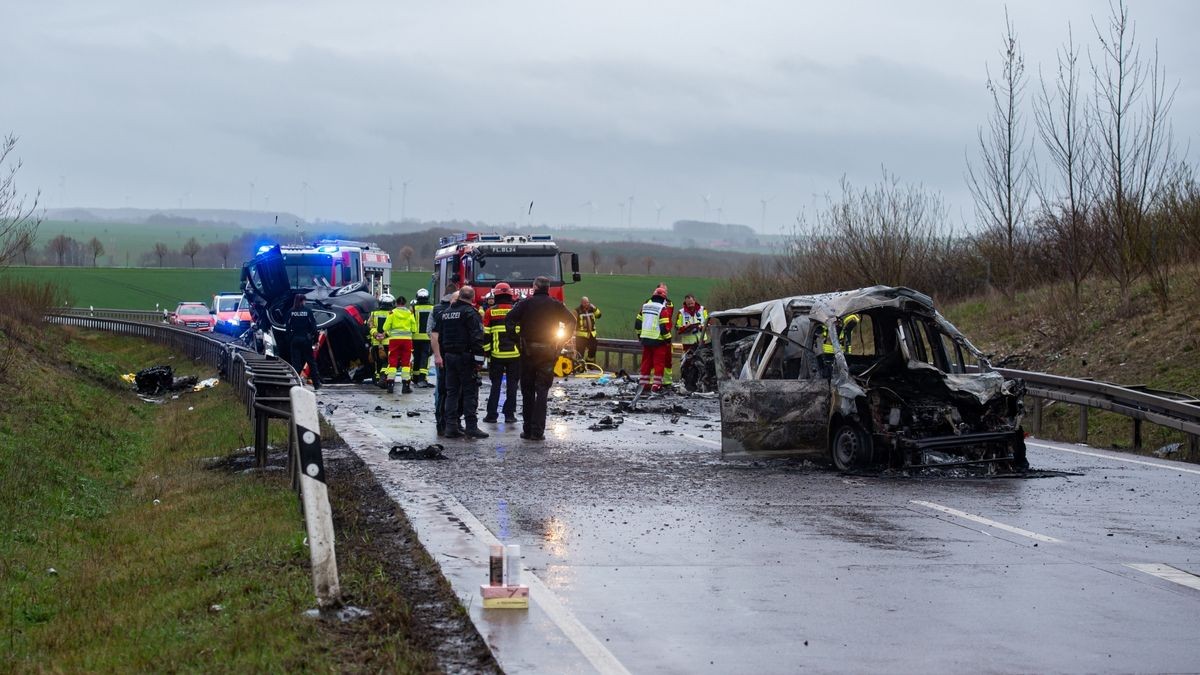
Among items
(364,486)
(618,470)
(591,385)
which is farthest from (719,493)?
(591,385)

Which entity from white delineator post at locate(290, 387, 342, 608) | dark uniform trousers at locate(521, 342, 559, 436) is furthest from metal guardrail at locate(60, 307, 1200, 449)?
white delineator post at locate(290, 387, 342, 608)

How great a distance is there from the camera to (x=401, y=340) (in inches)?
1022

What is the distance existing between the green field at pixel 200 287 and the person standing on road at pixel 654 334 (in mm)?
38340

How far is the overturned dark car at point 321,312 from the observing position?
2923 cm

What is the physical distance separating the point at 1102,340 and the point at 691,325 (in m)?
7.84

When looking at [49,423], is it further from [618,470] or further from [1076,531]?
[1076,531]

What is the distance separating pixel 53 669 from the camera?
679cm

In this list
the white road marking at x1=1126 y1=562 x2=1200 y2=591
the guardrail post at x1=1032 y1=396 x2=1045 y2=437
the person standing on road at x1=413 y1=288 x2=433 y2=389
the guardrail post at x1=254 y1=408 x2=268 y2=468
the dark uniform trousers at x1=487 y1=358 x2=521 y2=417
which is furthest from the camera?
the person standing on road at x1=413 y1=288 x2=433 y2=389

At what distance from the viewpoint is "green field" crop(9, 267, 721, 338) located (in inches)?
3100

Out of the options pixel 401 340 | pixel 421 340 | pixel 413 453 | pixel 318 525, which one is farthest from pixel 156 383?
pixel 318 525

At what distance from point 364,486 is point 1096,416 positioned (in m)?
13.0

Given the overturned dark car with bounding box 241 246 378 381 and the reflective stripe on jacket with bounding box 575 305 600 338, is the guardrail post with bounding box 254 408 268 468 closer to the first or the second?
the overturned dark car with bounding box 241 246 378 381

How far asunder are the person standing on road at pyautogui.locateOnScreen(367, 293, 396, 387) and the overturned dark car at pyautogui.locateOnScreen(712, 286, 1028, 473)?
1210cm

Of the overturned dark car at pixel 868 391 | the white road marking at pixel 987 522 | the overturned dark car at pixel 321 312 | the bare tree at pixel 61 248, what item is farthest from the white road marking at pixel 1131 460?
the bare tree at pixel 61 248
